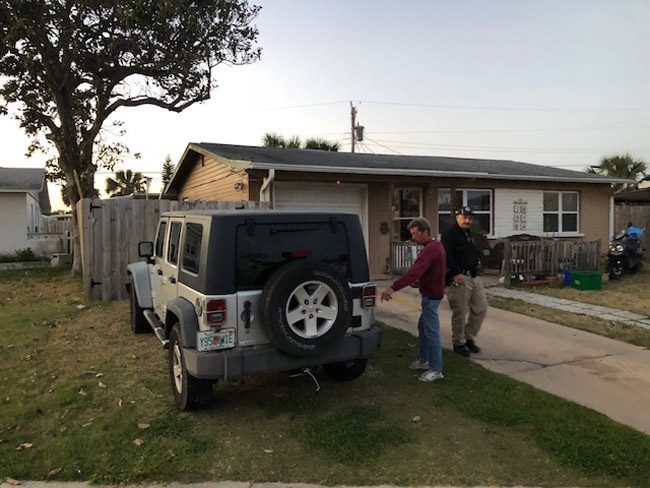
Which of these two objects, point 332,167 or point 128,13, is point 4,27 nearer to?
point 128,13

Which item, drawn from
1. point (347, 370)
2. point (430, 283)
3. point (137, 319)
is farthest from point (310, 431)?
point (137, 319)

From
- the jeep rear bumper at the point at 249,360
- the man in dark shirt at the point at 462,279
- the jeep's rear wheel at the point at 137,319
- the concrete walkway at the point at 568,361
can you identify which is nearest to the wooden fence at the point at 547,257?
the concrete walkway at the point at 568,361

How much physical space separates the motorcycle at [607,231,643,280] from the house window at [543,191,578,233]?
106 inches

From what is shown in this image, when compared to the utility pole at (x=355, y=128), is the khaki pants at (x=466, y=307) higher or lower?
lower

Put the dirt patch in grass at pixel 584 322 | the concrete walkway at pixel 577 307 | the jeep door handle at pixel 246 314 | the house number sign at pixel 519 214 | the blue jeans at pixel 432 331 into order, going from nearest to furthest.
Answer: the jeep door handle at pixel 246 314
the blue jeans at pixel 432 331
the dirt patch in grass at pixel 584 322
the concrete walkway at pixel 577 307
the house number sign at pixel 519 214

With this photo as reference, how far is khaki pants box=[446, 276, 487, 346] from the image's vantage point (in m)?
5.70

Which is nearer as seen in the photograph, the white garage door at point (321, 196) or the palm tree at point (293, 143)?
the white garage door at point (321, 196)

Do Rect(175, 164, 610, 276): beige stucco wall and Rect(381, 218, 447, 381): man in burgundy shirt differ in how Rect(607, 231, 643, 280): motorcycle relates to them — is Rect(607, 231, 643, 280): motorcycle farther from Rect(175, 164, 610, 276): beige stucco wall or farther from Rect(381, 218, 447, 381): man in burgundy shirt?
Rect(381, 218, 447, 381): man in burgundy shirt

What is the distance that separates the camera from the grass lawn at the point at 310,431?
3.40 metres

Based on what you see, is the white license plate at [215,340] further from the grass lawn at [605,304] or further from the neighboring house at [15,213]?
the neighboring house at [15,213]

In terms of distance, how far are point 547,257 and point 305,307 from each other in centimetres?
934

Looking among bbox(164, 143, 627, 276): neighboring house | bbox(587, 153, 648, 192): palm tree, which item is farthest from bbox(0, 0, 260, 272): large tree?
bbox(587, 153, 648, 192): palm tree

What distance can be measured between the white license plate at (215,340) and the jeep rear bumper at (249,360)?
4 centimetres

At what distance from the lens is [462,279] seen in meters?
5.60
